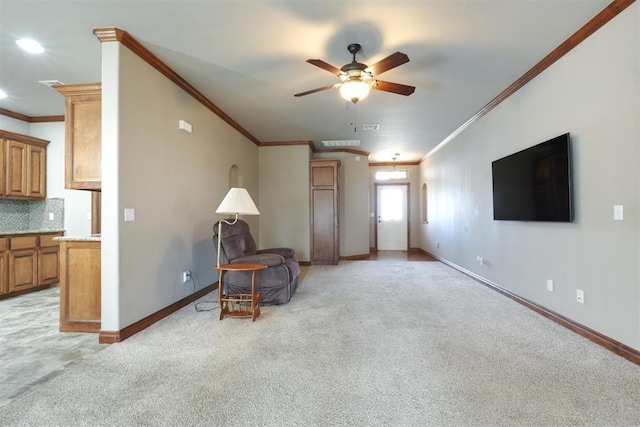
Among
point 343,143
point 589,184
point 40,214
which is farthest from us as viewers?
point 343,143

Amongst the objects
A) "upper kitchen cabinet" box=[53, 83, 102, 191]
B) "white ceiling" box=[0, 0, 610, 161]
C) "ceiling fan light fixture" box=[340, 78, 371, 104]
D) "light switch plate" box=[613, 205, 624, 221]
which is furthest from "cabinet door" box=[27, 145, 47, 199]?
"light switch plate" box=[613, 205, 624, 221]

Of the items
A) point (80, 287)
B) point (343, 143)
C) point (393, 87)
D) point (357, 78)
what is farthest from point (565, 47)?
point (80, 287)

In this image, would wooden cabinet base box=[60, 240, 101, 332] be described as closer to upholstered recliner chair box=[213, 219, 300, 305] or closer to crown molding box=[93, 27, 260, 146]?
upholstered recliner chair box=[213, 219, 300, 305]

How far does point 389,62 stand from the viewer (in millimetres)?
2494

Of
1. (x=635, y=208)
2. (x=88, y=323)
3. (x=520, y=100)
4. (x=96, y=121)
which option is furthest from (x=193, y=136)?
(x=635, y=208)

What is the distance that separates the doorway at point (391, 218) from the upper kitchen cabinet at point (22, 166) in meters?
7.37

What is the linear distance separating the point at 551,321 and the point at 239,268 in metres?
3.14

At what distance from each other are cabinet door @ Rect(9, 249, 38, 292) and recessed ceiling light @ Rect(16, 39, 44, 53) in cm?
261

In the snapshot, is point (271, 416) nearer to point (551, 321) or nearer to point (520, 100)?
point (551, 321)

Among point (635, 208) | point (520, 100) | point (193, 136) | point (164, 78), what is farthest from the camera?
point (193, 136)

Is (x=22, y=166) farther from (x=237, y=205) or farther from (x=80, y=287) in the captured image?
(x=237, y=205)

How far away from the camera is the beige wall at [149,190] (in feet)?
8.20

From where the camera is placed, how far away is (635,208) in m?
2.10

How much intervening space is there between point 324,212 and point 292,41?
391 cm
